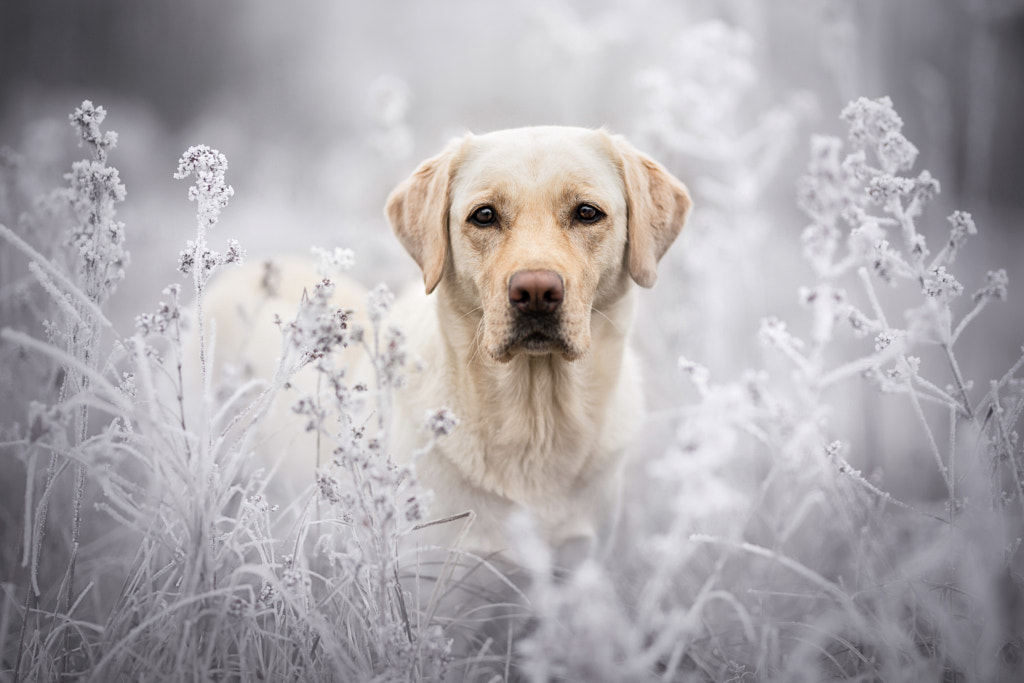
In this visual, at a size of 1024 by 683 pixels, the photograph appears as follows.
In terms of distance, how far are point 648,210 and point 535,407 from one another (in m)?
0.85

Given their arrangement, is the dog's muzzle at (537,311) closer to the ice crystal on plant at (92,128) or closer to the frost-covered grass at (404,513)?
the frost-covered grass at (404,513)

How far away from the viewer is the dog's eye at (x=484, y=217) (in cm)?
228

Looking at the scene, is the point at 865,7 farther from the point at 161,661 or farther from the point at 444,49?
the point at 161,661

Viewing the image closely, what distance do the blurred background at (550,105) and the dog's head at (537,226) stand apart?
92cm

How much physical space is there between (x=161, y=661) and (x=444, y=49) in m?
6.30

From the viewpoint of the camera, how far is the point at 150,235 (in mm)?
5094

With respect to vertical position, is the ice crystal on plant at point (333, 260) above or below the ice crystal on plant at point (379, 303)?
above

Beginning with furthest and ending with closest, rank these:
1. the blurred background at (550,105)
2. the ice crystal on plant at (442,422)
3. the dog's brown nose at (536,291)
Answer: the blurred background at (550,105)
the dog's brown nose at (536,291)
the ice crystal on plant at (442,422)

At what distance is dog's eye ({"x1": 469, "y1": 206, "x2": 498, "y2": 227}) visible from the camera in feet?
7.47

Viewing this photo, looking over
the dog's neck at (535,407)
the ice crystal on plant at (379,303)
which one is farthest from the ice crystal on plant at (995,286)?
the ice crystal on plant at (379,303)

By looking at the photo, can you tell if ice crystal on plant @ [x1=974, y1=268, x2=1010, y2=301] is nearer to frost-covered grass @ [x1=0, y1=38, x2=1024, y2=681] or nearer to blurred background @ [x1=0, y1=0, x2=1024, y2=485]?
frost-covered grass @ [x1=0, y1=38, x2=1024, y2=681]

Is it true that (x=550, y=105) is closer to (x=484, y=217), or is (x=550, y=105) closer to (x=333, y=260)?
(x=484, y=217)

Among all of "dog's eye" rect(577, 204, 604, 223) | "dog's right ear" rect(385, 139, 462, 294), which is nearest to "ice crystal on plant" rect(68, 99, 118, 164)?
"dog's right ear" rect(385, 139, 462, 294)

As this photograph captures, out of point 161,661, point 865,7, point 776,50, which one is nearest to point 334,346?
point 161,661
